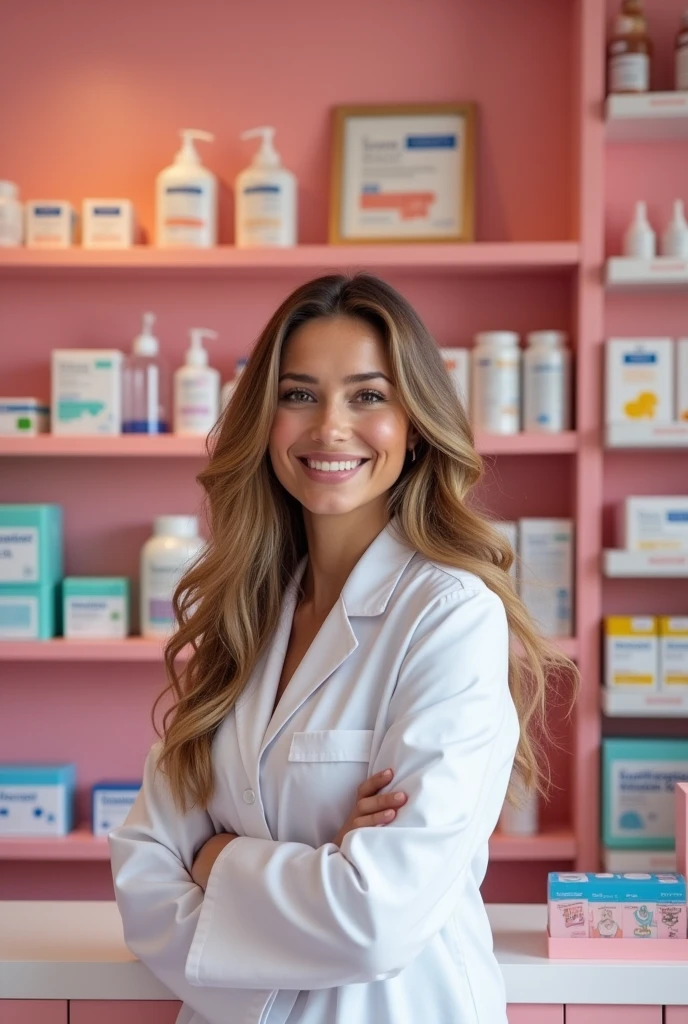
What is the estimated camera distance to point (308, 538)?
4.27ft

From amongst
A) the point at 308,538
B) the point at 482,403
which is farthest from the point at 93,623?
the point at 308,538

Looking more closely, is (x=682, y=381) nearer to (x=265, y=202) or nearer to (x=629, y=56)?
(x=629, y=56)

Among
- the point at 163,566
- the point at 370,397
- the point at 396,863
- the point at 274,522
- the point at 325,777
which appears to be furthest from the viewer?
the point at 163,566

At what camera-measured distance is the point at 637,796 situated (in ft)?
7.18

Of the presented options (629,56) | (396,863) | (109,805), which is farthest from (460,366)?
(396,863)

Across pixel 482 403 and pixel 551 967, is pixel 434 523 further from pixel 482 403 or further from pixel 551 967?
pixel 482 403

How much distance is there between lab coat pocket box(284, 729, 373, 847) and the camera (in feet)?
3.51

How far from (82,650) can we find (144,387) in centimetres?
56

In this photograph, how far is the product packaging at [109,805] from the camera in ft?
7.52

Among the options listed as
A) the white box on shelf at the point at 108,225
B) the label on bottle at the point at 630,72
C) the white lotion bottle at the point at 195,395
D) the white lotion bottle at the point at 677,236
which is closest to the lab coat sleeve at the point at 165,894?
the white lotion bottle at the point at 195,395

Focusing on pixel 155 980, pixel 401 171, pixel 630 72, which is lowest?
pixel 155 980

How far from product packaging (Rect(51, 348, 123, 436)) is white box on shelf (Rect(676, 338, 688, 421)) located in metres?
1.14

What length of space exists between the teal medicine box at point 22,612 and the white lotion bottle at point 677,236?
1.44 meters

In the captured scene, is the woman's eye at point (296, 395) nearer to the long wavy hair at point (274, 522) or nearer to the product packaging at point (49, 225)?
the long wavy hair at point (274, 522)
